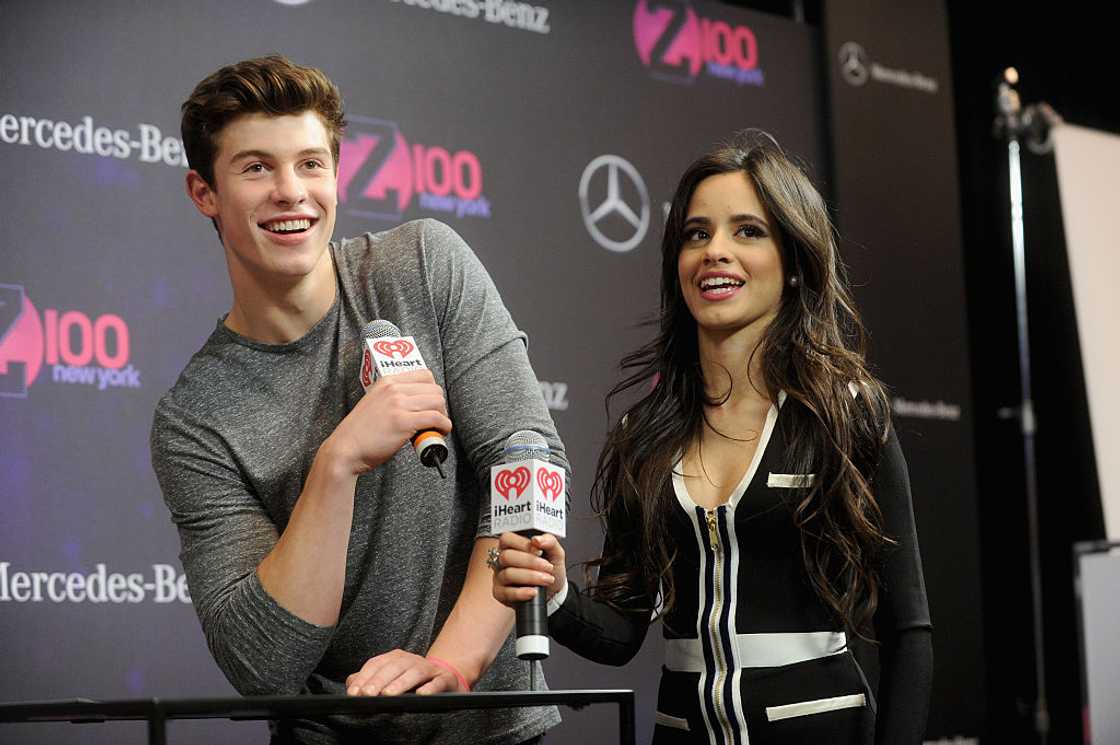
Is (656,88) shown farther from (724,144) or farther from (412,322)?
(412,322)

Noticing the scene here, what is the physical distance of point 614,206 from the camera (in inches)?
171

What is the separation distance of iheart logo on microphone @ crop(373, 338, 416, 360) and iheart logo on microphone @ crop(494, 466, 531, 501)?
0.25 meters

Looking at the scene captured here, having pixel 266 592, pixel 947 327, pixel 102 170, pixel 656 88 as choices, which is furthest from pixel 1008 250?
pixel 266 592

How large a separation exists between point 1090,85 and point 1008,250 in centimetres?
88

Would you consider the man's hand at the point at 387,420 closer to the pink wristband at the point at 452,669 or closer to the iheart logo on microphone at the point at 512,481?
the iheart logo on microphone at the point at 512,481

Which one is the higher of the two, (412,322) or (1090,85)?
(1090,85)

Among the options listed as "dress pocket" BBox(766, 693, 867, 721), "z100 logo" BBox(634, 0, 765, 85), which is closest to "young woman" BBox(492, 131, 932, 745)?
"dress pocket" BBox(766, 693, 867, 721)

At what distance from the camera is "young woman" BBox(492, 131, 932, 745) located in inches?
75.8

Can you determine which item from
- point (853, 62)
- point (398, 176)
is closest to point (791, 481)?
point (398, 176)

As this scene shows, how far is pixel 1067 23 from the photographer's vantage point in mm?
5848

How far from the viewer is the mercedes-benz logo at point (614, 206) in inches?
168

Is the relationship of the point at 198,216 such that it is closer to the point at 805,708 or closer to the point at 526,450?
the point at 526,450

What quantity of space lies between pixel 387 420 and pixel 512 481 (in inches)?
7.0

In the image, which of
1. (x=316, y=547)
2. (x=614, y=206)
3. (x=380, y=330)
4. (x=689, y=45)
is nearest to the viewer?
(x=316, y=547)
